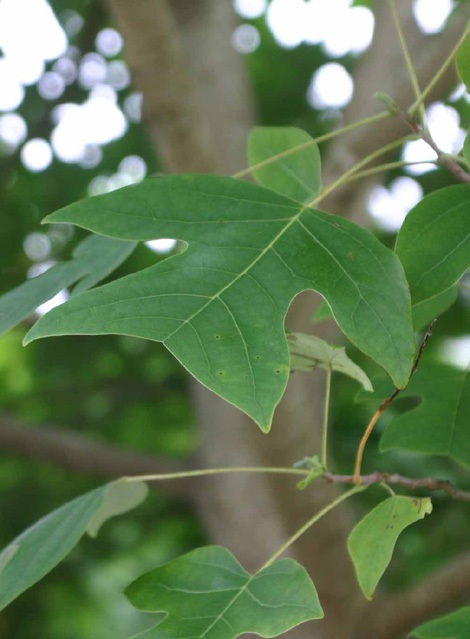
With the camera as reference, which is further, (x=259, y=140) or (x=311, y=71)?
(x=311, y=71)

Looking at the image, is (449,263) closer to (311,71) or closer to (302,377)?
(302,377)

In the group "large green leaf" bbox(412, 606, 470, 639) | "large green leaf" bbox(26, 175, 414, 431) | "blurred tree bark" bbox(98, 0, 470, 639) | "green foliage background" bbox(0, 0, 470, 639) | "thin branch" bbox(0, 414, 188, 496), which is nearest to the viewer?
"large green leaf" bbox(26, 175, 414, 431)

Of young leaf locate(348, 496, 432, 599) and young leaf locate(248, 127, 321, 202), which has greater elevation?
young leaf locate(248, 127, 321, 202)

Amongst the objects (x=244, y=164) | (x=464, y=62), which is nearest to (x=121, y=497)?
(x=464, y=62)

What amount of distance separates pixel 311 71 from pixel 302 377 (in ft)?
3.62

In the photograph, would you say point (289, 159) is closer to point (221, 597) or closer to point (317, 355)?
point (317, 355)

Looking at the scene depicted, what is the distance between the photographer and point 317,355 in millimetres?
615

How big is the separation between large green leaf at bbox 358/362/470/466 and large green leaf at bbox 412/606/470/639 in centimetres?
14

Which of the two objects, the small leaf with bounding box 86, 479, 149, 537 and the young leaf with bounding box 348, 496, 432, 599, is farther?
the small leaf with bounding box 86, 479, 149, 537

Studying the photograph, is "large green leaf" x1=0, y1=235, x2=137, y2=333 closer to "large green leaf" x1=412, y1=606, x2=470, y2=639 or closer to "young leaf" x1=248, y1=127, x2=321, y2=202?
"young leaf" x1=248, y1=127, x2=321, y2=202

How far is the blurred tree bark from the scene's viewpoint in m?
1.40

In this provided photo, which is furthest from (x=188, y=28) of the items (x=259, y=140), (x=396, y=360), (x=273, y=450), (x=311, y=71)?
(x=396, y=360)

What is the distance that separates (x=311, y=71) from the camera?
7.64 feet

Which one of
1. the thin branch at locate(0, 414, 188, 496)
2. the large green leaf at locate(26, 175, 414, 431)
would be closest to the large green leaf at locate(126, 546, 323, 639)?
the large green leaf at locate(26, 175, 414, 431)
